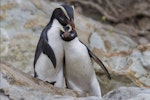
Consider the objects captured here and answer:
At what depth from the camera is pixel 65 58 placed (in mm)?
3963

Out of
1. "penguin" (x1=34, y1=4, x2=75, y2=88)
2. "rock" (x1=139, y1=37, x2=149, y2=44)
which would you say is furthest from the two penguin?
"rock" (x1=139, y1=37, x2=149, y2=44)

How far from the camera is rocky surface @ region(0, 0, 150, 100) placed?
4242 millimetres

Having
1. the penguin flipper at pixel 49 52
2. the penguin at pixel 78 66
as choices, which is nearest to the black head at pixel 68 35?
the penguin at pixel 78 66

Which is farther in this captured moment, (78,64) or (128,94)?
(78,64)

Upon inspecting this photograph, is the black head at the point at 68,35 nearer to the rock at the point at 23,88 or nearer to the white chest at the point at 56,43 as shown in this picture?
the white chest at the point at 56,43

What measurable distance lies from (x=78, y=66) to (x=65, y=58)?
0.36 feet

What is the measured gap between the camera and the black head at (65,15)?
3949 mm

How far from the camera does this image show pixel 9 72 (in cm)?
355

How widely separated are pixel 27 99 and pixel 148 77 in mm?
1519

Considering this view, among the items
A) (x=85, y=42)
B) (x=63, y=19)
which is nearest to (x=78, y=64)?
(x=63, y=19)

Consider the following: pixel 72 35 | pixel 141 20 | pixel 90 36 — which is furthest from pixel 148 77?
pixel 141 20

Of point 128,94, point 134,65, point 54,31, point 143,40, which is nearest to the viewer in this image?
point 128,94

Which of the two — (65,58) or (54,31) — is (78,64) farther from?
(54,31)

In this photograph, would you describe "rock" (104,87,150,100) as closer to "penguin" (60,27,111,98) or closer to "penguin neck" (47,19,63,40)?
"penguin" (60,27,111,98)
